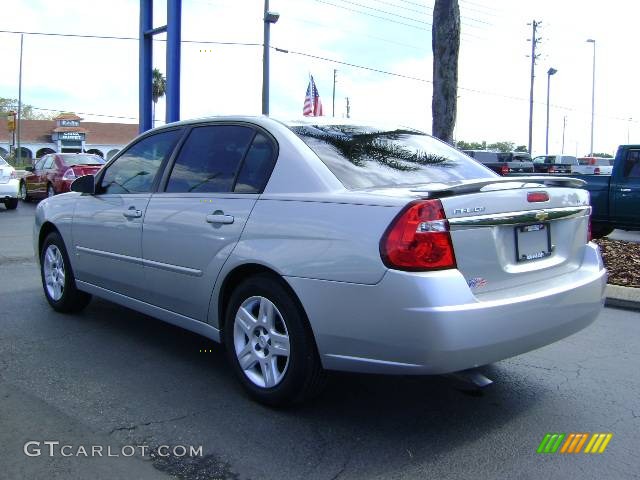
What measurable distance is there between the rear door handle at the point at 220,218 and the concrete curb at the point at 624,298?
14.8ft

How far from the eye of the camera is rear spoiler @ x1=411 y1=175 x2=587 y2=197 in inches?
124

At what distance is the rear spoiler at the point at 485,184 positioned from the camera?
10.4ft

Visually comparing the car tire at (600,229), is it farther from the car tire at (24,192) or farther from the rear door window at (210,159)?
the car tire at (24,192)

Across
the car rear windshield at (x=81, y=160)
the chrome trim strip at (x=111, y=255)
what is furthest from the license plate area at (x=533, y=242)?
the car rear windshield at (x=81, y=160)

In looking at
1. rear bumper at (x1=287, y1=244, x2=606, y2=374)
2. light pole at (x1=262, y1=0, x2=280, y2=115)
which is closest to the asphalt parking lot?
rear bumper at (x1=287, y1=244, x2=606, y2=374)

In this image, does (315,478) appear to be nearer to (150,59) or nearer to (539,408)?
(539,408)

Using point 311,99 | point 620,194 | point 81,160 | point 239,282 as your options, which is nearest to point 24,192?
point 81,160

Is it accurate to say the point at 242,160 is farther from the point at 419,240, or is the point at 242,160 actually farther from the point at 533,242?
the point at 533,242

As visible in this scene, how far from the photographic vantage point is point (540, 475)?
297cm

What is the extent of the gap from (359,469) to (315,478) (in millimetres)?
226

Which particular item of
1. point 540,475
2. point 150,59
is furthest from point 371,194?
point 150,59

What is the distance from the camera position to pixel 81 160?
17719mm

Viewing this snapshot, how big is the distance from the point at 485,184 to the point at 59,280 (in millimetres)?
4098
